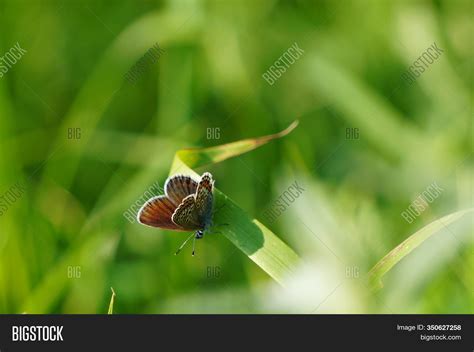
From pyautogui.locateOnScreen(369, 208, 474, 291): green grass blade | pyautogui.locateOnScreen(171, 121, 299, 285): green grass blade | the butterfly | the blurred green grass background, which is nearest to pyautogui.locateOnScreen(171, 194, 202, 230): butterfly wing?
the butterfly

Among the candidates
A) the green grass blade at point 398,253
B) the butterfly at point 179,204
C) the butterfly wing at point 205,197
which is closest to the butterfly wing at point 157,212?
the butterfly at point 179,204

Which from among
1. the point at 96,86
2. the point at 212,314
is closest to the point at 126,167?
the point at 96,86

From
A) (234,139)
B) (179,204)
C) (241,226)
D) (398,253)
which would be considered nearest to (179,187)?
(179,204)

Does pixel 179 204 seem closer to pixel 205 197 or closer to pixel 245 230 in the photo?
pixel 205 197

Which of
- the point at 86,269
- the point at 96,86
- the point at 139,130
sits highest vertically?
the point at 96,86

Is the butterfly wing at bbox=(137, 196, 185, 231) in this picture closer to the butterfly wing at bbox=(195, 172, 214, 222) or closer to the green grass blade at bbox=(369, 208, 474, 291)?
the butterfly wing at bbox=(195, 172, 214, 222)
